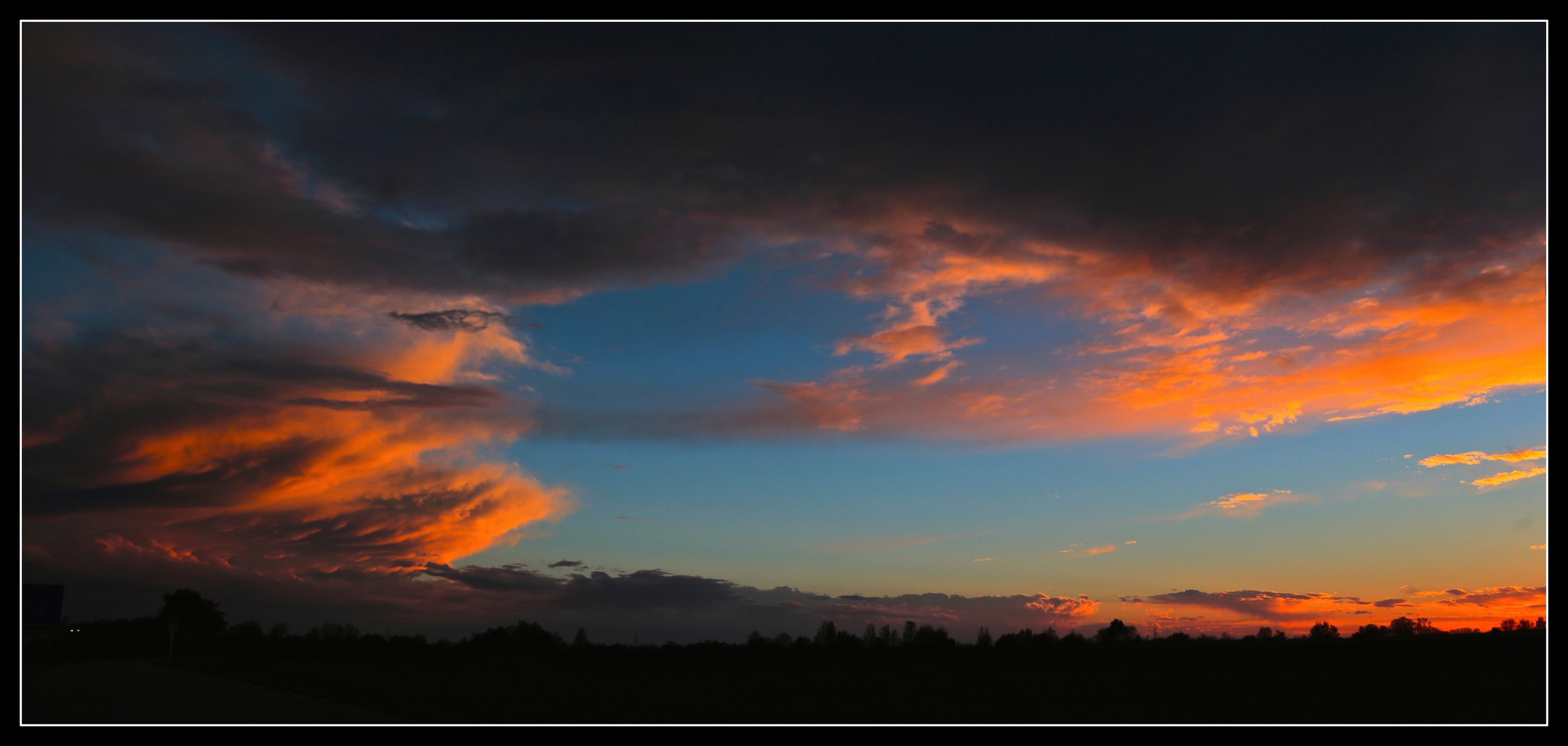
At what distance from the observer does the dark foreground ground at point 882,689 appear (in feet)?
124

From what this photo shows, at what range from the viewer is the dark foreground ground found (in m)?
37.7

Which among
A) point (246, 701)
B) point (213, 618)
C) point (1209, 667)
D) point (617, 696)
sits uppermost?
point (246, 701)

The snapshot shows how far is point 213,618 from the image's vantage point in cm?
15262

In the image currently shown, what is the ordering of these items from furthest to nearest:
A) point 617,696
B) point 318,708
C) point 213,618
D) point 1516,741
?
1. point 213,618
2. point 617,696
3. point 318,708
4. point 1516,741

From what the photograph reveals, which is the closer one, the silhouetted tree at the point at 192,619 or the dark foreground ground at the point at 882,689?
the dark foreground ground at the point at 882,689

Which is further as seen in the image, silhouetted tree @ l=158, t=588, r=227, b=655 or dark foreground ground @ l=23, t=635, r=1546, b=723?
silhouetted tree @ l=158, t=588, r=227, b=655

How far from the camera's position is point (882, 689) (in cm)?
5575

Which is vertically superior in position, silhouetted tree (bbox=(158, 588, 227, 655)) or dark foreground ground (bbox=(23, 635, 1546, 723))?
dark foreground ground (bbox=(23, 635, 1546, 723))

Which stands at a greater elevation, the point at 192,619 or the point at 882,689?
the point at 882,689

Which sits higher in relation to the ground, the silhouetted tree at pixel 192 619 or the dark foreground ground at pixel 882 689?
the dark foreground ground at pixel 882 689

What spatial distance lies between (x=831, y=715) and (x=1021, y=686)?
22675 mm

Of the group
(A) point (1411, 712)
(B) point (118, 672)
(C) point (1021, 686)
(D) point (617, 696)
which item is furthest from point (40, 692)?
(A) point (1411, 712)

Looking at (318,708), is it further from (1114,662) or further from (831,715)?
(1114,662)

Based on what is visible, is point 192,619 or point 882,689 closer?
point 882,689
